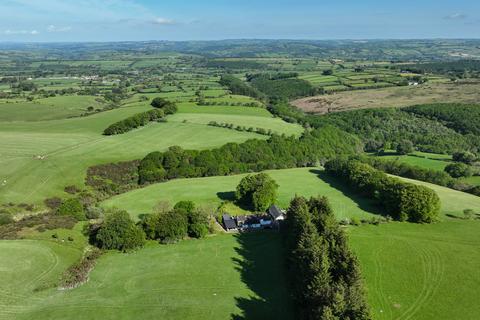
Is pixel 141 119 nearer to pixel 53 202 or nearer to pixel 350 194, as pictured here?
pixel 53 202

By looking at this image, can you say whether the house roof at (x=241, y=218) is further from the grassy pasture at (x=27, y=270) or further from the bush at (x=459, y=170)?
the bush at (x=459, y=170)

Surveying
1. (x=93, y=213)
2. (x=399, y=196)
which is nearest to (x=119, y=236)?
(x=93, y=213)

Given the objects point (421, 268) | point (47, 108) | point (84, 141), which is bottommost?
point (421, 268)

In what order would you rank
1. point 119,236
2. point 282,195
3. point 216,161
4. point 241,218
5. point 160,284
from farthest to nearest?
point 216,161
point 282,195
point 241,218
point 119,236
point 160,284

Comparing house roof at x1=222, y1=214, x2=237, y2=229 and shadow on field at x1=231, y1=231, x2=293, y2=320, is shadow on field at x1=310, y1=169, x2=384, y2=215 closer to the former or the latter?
shadow on field at x1=231, y1=231, x2=293, y2=320

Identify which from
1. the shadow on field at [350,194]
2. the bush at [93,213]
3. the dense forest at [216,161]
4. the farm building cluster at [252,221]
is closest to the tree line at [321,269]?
the farm building cluster at [252,221]

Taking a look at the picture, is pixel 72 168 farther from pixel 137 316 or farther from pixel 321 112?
pixel 321 112

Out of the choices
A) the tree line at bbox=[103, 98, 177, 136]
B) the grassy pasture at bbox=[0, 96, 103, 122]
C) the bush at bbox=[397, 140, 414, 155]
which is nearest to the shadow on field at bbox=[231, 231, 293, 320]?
the tree line at bbox=[103, 98, 177, 136]
